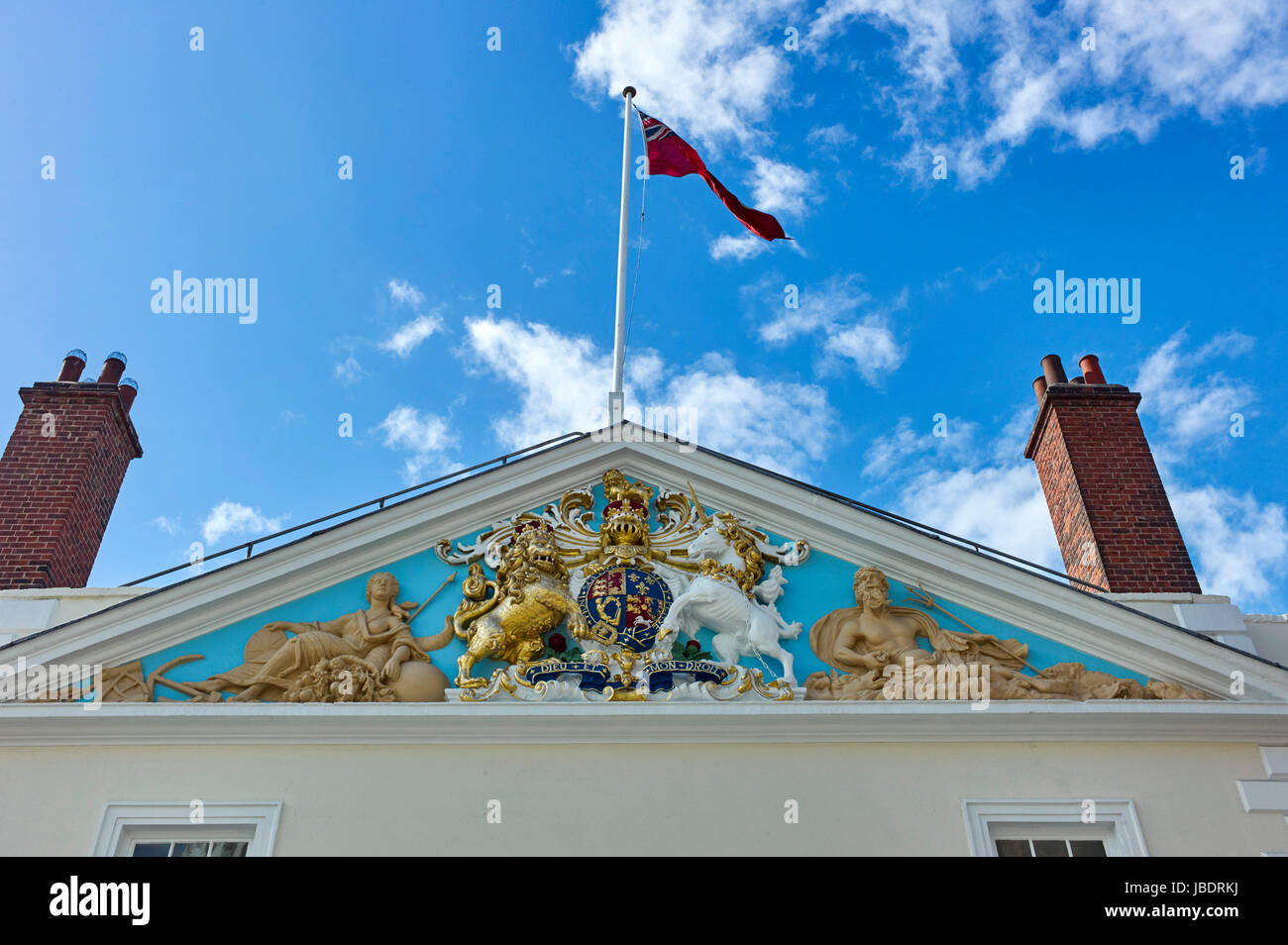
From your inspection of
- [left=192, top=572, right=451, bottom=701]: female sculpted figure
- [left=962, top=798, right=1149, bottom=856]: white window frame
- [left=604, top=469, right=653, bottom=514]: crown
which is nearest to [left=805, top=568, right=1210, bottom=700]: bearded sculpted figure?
[left=962, top=798, right=1149, bottom=856]: white window frame

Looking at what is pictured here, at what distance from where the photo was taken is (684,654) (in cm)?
1042

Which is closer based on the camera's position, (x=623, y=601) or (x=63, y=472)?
(x=623, y=601)

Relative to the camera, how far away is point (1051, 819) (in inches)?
369

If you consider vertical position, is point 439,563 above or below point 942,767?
above

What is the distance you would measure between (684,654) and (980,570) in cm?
292

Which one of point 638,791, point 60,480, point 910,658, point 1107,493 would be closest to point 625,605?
point 638,791

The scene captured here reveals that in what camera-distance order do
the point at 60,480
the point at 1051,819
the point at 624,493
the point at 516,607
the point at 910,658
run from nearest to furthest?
the point at 1051,819 < the point at 910,658 < the point at 516,607 < the point at 624,493 < the point at 60,480

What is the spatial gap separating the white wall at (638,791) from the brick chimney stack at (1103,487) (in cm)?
290

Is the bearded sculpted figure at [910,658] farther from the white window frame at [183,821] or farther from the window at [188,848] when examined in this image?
the window at [188,848]

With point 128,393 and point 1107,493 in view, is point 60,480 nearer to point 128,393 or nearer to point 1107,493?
point 128,393

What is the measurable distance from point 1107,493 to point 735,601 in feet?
16.3
